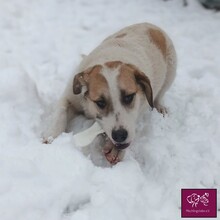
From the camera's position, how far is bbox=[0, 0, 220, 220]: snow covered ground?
3459mm

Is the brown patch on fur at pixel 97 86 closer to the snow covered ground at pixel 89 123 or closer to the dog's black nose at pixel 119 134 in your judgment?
the dog's black nose at pixel 119 134

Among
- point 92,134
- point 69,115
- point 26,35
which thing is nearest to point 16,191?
point 92,134

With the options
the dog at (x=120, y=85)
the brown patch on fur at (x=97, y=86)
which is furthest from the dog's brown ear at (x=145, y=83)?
the brown patch on fur at (x=97, y=86)

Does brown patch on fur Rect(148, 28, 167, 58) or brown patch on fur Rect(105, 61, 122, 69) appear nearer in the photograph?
brown patch on fur Rect(105, 61, 122, 69)

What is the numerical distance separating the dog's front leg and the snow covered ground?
0.31 feet

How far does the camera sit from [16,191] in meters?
3.42

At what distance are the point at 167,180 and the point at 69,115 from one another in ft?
4.13

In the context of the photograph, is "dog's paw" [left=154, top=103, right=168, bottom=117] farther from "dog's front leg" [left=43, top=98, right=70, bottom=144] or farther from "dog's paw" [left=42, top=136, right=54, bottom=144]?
"dog's paw" [left=42, top=136, right=54, bottom=144]

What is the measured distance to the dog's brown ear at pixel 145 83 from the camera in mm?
4070

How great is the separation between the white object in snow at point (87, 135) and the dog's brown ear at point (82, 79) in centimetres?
36

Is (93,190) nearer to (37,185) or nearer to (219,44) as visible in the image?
(37,185)

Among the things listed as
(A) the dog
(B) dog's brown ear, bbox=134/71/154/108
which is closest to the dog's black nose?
(A) the dog

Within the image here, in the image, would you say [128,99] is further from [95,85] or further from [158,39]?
[158,39]

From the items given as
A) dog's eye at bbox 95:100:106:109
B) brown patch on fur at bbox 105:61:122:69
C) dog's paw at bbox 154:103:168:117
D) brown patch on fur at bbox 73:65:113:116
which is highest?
brown patch on fur at bbox 105:61:122:69
